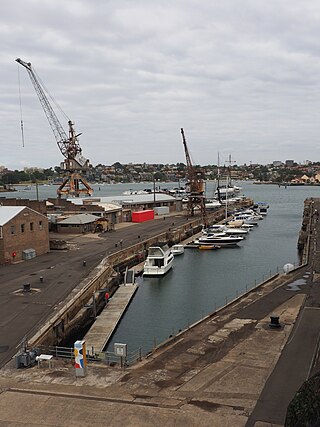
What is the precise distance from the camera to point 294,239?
63531 millimetres

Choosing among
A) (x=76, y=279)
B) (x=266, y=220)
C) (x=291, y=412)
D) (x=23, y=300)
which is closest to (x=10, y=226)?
(x=76, y=279)

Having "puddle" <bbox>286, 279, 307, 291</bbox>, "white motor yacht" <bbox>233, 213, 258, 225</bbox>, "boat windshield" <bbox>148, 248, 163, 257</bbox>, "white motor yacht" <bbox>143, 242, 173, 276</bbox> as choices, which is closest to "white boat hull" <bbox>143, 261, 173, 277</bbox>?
"white motor yacht" <bbox>143, 242, 173, 276</bbox>

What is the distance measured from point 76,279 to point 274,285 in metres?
13.1

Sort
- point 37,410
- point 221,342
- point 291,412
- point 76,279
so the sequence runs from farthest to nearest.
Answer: point 76,279 → point 221,342 → point 37,410 → point 291,412

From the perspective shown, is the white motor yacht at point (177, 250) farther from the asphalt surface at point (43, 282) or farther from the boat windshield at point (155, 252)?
the boat windshield at point (155, 252)

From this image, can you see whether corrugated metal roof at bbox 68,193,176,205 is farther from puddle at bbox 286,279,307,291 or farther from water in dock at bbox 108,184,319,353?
puddle at bbox 286,279,307,291

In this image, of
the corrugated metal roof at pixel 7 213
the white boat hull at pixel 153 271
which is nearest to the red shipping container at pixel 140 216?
the white boat hull at pixel 153 271

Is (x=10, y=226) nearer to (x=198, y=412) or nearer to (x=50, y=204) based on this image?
(x=198, y=412)

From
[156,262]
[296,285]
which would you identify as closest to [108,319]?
[296,285]

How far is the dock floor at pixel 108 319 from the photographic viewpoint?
2364cm

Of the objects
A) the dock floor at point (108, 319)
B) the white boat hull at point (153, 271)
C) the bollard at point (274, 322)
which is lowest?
the dock floor at point (108, 319)

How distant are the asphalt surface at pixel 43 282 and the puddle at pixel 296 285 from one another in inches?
533

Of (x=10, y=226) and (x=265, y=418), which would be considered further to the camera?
(x=10, y=226)

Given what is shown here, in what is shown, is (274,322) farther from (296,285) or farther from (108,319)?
(108,319)
